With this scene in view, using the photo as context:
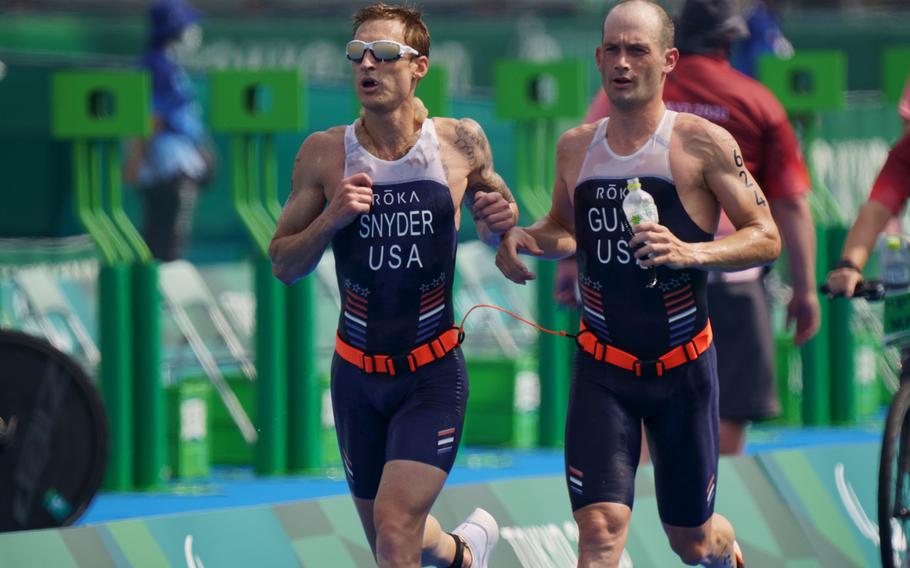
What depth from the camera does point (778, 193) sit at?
8.54 metres

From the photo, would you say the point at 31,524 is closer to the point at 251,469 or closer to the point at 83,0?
the point at 251,469

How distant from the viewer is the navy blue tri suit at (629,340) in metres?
6.70

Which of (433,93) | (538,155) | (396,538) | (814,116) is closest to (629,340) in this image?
(396,538)

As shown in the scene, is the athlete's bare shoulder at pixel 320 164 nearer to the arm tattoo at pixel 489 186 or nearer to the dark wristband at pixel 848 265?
the arm tattoo at pixel 489 186

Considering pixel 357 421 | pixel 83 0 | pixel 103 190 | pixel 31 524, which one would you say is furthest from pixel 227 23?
pixel 357 421

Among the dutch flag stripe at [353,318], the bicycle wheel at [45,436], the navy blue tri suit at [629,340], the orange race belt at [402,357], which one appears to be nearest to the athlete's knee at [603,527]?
the navy blue tri suit at [629,340]

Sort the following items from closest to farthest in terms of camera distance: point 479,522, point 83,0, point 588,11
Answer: point 479,522, point 83,0, point 588,11

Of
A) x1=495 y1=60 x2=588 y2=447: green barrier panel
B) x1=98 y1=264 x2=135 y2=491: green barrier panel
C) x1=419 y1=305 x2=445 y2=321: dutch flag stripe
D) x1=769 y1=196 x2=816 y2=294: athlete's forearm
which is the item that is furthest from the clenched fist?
x1=495 y1=60 x2=588 y2=447: green barrier panel

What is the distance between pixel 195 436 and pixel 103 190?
349 centimetres

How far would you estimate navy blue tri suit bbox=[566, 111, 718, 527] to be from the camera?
670cm

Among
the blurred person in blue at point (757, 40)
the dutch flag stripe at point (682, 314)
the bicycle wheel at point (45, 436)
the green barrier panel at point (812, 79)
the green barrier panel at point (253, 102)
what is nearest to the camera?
the dutch flag stripe at point (682, 314)

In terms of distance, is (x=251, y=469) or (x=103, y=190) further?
(x=103, y=190)

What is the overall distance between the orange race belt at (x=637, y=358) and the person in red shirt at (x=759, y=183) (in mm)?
1585

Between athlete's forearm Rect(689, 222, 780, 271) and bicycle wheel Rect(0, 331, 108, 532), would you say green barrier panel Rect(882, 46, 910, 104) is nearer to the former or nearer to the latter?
bicycle wheel Rect(0, 331, 108, 532)
